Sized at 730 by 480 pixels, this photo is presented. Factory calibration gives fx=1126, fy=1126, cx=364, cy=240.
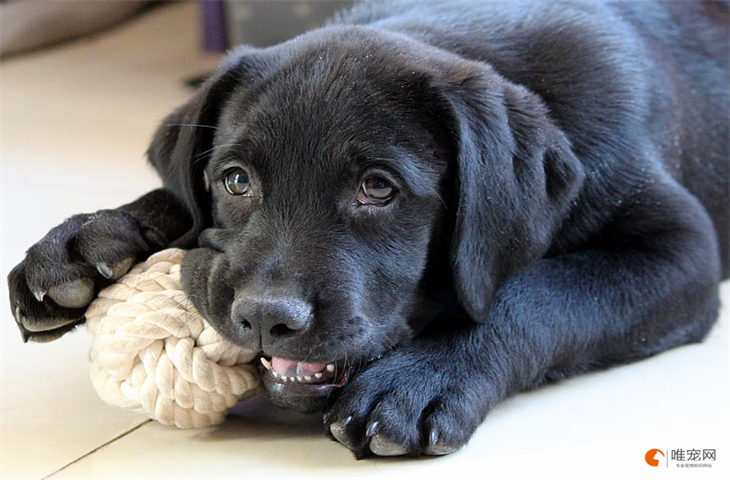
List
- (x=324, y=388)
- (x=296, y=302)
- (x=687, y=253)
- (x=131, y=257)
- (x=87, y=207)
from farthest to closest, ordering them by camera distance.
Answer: (x=87, y=207) < (x=687, y=253) < (x=131, y=257) < (x=324, y=388) < (x=296, y=302)

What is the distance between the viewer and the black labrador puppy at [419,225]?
2514 millimetres

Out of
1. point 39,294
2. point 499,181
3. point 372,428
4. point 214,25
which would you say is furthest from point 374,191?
point 214,25

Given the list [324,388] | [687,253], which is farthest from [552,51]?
[324,388]

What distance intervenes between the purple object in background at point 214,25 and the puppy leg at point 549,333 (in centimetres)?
481

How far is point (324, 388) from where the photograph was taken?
258 centimetres

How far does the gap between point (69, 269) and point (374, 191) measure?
756 millimetres

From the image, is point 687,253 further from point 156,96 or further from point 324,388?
point 156,96

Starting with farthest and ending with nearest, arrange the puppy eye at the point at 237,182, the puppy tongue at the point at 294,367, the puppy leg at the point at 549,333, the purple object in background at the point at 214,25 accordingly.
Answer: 1. the purple object in background at the point at 214,25
2. the puppy eye at the point at 237,182
3. the puppy tongue at the point at 294,367
4. the puppy leg at the point at 549,333

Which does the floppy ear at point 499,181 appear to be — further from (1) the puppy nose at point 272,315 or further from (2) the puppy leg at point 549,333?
(1) the puppy nose at point 272,315

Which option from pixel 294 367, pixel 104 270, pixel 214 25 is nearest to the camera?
pixel 294 367

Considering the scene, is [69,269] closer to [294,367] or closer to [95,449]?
[95,449]

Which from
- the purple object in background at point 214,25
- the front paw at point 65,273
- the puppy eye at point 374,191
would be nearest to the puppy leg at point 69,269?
the front paw at point 65,273

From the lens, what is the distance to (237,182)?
2.76 metres

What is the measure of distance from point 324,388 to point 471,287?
1.44 feet
